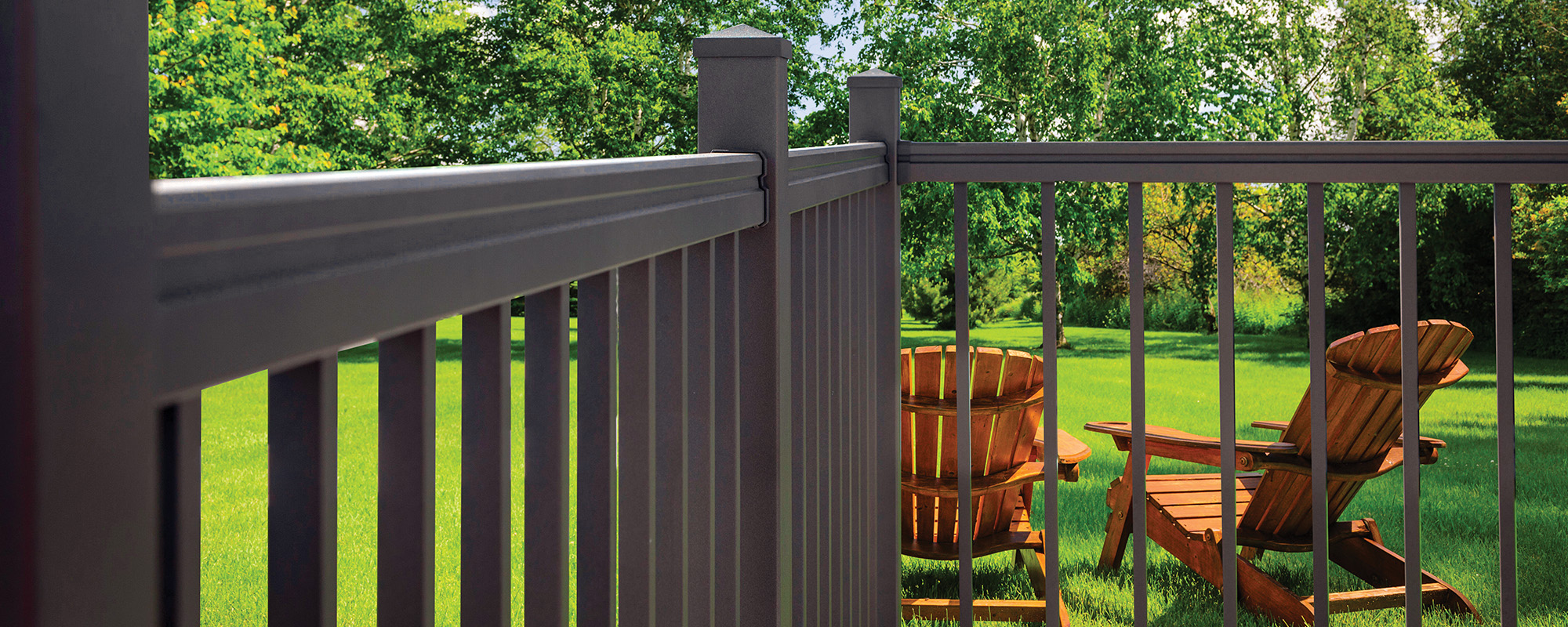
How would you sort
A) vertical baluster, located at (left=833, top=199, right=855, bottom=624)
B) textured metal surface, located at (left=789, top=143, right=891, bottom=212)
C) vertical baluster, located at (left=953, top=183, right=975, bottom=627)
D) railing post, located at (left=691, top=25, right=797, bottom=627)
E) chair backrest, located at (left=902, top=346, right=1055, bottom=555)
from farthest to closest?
1. chair backrest, located at (left=902, top=346, right=1055, bottom=555)
2. vertical baluster, located at (left=953, top=183, right=975, bottom=627)
3. vertical baluster, located at (left=833, top=199, right=855, bottom=624)
4. textured metal surface, located at (left=789, top=143, right=891, bottom=212)
5. railing post, located at (left=691, top=25, right=797, bottom=627)

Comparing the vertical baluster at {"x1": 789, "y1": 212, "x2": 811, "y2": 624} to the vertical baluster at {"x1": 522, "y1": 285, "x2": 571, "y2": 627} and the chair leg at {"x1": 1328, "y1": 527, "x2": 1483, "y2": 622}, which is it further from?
the chair leg at {"x1": 1328, "y1": 527, "x2": 1483, "y2": 622}

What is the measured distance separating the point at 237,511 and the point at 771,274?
6.70 m

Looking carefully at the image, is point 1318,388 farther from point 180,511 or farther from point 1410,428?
point 180,511

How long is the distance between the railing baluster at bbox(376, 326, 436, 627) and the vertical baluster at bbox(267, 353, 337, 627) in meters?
0.07

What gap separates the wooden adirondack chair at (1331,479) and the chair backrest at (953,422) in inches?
11.9

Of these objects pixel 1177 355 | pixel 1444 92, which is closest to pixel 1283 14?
pixel 1444 92

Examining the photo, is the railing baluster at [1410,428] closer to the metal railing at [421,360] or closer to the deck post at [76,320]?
the metal railing at [421,360]

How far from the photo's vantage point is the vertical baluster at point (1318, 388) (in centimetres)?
231

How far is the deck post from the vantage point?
0.29 m

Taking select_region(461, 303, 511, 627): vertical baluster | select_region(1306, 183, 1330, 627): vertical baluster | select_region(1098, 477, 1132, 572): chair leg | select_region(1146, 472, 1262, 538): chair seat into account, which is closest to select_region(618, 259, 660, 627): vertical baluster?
select_region(461, 303, 511, 627): vertical baluster

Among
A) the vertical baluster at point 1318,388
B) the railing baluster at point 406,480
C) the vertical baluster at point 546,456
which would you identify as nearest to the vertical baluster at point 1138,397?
the vertical baluster at point 1318,388

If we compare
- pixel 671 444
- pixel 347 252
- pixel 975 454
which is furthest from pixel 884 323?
pixel 347 252

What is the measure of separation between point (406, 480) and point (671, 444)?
462 millimetres

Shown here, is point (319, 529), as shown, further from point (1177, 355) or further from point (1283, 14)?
point (1283, 14)
